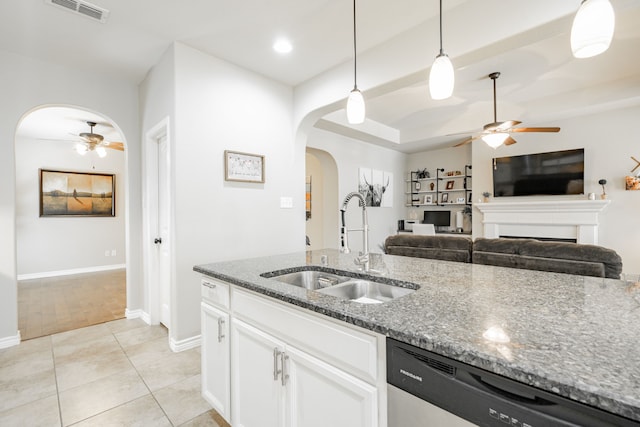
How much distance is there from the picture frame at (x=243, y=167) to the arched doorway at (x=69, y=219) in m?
2.31

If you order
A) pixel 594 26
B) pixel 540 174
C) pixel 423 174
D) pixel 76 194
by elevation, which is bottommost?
pixel 76 194

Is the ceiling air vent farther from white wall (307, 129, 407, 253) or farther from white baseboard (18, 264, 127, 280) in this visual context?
white baseboard (18, 264, 127, 280)

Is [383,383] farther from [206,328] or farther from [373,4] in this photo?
[373,4]

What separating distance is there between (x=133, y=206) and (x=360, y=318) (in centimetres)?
342

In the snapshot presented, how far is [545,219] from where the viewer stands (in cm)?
484

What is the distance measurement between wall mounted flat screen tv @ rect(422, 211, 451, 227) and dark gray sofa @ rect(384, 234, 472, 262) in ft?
12.6

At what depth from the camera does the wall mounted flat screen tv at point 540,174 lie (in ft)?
15.2

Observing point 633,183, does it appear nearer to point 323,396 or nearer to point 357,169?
point 357,169

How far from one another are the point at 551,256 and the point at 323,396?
1992 millimetres

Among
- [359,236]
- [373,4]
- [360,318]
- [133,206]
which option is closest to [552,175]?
[359,236]

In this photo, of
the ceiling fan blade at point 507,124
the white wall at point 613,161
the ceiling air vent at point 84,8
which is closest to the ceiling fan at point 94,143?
the ceiling air vent at point 84,8

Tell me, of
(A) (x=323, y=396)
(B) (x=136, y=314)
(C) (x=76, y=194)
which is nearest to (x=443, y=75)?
(A) (x=323, y=396)

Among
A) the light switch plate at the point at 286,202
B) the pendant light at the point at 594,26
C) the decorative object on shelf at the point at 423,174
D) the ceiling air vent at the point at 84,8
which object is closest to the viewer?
the pendant light at the point at 594,26

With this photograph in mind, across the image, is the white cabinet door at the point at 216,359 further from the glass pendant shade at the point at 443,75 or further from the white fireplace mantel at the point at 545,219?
the white fireplace mantel at the point at 545,219
